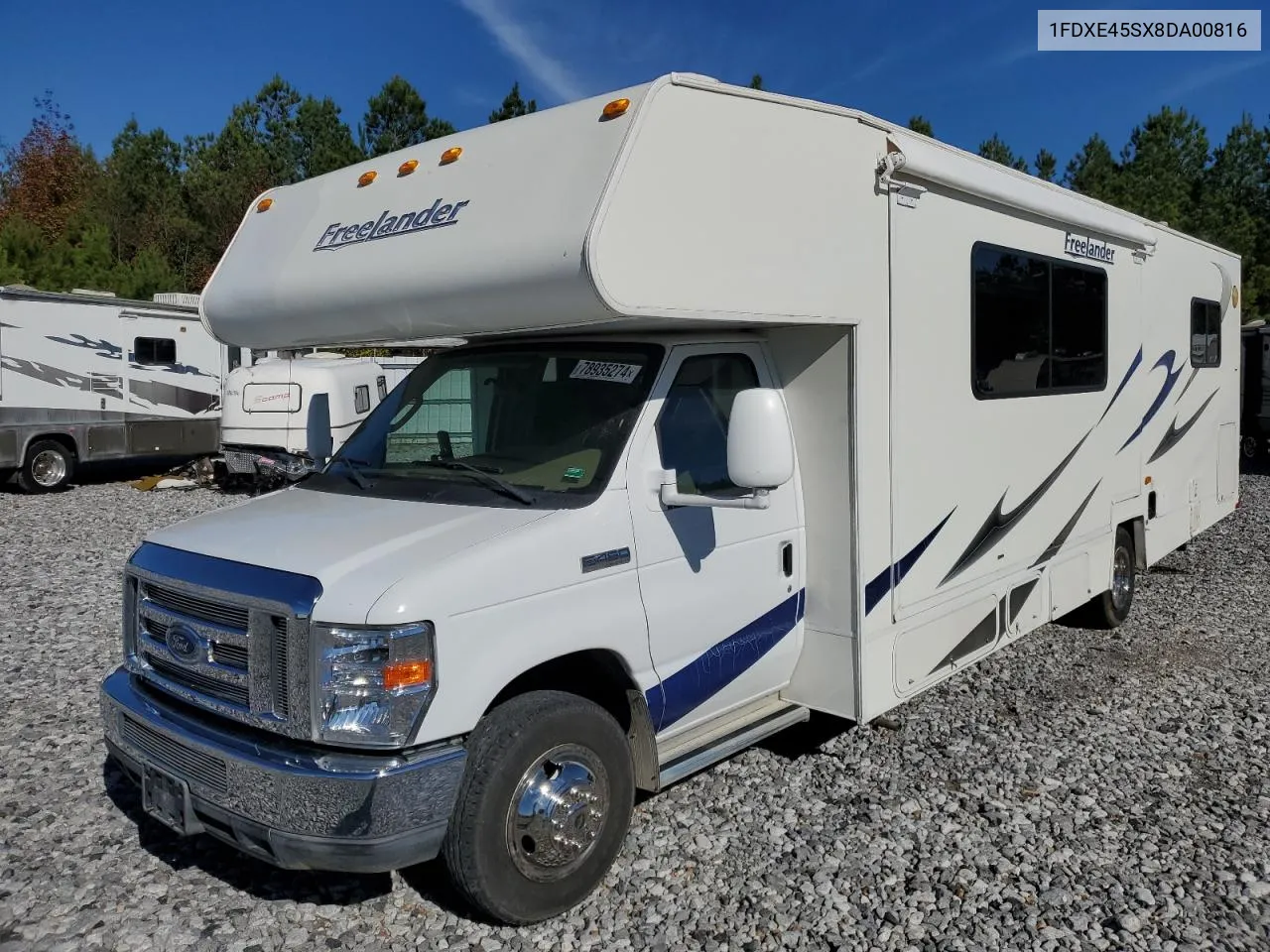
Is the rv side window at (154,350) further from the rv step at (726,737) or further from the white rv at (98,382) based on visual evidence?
the rv step at (726,737)

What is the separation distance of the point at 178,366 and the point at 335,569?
16204 millimetres

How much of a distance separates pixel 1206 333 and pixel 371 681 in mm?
8401

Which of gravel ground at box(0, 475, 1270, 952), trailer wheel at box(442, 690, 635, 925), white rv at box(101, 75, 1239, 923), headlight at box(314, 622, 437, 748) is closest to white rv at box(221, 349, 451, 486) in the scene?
gravel ground at box(0, 475, 1270, 952)

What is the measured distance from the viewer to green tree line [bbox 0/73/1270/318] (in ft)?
→ 106

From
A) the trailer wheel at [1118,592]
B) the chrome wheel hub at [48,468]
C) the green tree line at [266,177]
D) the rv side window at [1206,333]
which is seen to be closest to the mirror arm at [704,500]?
the trailer wheel at [1118,592]

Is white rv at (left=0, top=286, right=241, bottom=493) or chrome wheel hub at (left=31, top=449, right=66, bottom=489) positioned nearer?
white rv at (left=0, top=286, right=241, bottom=493)

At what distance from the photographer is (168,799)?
3.68 meters

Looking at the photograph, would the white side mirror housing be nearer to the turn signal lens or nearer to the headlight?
the turn signal lens

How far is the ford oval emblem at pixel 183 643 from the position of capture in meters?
3.72

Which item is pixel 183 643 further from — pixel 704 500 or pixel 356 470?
pixel 704 500

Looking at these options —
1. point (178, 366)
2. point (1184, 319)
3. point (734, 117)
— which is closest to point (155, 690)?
point (734, 117)

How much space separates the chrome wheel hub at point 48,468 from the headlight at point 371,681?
51.5 ft

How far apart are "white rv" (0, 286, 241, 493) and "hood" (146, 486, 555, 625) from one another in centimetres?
1403

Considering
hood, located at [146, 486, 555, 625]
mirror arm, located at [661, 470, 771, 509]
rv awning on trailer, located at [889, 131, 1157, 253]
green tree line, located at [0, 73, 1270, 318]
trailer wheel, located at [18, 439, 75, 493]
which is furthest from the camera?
green tree line, located at [0, 73, 1270, 318]
